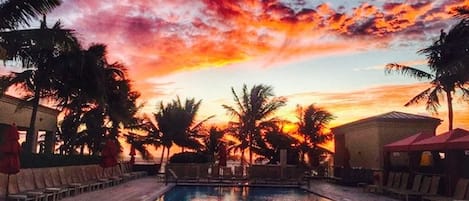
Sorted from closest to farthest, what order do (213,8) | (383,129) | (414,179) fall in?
(414,179) → (213,8) → (383,129)

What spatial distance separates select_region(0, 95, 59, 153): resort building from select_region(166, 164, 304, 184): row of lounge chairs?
7298 mm

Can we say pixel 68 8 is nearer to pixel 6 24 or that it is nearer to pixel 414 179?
pixel 6 24

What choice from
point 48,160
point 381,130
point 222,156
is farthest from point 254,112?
point 48,160

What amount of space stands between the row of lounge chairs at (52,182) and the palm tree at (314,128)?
50.6 feet

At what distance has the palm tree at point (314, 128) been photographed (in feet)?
106

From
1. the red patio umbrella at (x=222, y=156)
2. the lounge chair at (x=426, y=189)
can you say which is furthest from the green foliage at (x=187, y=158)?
the lounge chair at (x=426, y=189)

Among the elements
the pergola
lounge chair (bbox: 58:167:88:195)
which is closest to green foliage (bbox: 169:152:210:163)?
lounge chair (bbox: 58:167:88:195)

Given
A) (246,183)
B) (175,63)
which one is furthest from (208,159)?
(175,63)

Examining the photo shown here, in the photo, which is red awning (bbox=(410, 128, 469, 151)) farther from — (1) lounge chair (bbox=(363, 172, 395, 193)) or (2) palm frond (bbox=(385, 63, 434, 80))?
(2) palm frond (bbox=(385, 63, 434, 80))

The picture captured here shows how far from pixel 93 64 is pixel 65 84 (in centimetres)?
168

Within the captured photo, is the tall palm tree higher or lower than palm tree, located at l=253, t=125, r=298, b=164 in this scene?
higher

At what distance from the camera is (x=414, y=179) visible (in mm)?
16344

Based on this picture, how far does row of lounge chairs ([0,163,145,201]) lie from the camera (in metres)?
11.5

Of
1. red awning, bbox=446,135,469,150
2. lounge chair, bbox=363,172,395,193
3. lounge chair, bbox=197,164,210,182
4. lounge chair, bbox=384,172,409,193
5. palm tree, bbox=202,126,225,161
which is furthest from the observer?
palm tree, bbox=202,126,225,161
